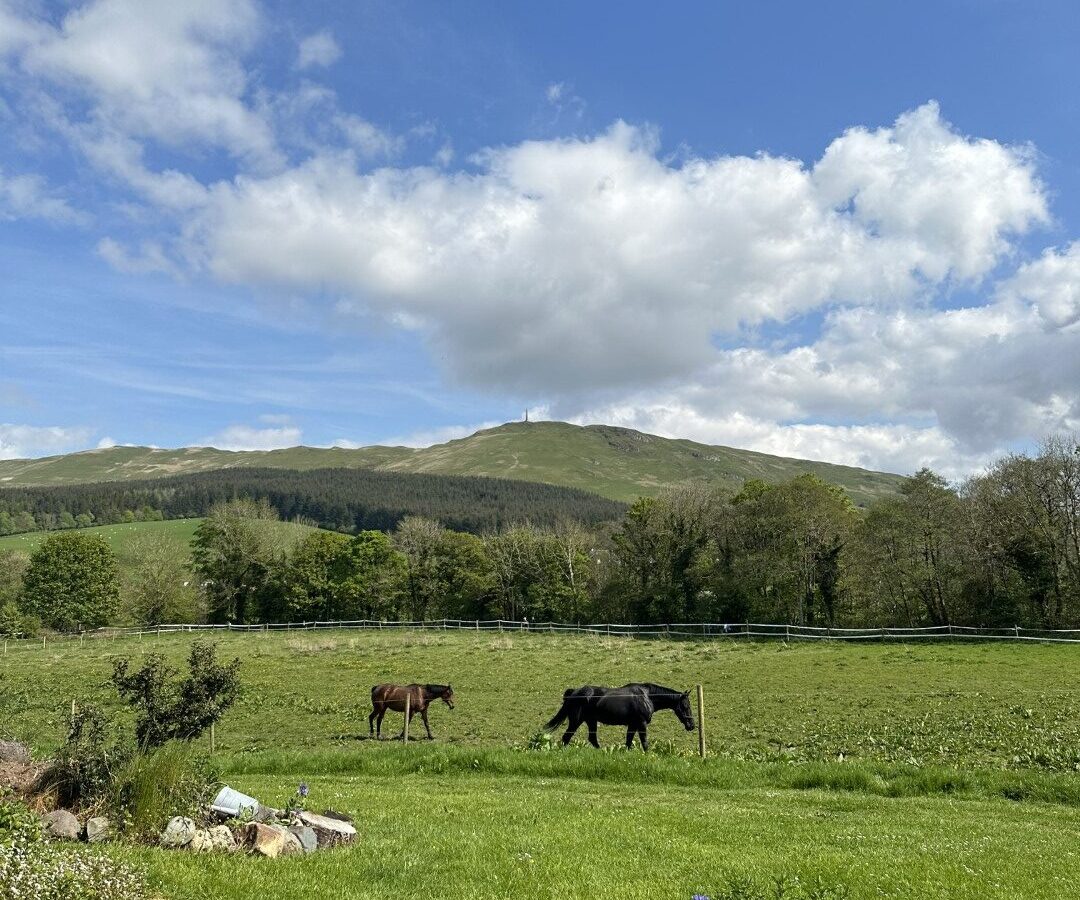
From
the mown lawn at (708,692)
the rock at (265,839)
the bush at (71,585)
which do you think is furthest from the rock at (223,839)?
the bush at (71,585)

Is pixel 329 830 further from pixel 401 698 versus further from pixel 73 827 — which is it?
pixel 401 698

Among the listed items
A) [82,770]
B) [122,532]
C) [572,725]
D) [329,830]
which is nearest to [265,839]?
[329,830]

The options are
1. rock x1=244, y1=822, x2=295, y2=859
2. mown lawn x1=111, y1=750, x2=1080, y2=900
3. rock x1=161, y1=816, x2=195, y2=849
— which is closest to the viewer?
mown lawn x1=111, y1=750, x2=1080, y2=900

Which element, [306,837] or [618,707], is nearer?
[306,837]

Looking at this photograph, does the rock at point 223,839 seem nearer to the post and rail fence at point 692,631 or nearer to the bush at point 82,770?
the bush at point 82,770

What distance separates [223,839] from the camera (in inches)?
316

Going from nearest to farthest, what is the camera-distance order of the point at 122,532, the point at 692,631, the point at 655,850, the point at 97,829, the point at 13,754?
1. the point at 97,829
2. the point at 655,850
3. the point at 13,754
4. the point at 692,631
5. the point at 122,532

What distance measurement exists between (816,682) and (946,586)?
86.7ft

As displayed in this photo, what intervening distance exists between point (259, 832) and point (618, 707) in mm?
11882

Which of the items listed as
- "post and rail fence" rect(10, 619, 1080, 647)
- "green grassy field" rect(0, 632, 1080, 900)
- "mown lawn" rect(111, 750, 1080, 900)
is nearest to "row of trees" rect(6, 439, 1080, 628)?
"post and rail fence" rect(10, 619, 1080, 647)

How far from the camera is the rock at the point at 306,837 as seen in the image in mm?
8211

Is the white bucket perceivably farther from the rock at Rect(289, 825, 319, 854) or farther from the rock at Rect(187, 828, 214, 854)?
the rock at Rect(289, 825, 319, 854)

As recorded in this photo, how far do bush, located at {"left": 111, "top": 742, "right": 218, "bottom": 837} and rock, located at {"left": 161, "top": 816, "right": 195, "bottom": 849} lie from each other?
20cm

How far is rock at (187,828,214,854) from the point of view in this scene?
7.79 m
